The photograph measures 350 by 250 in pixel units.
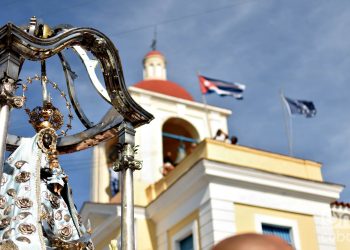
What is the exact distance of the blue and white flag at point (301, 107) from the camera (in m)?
16.6

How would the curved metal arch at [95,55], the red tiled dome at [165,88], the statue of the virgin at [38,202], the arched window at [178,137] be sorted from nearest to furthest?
1. the statue of the virgin at [38,202]
2. the curved metal arch at [95,55]
3. the arched window at [178,137]
4. the red tiled dome at [165,88]

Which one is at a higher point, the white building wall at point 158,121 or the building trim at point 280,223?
the white building wall at point 158,121

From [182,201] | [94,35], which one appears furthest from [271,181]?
[94,35]

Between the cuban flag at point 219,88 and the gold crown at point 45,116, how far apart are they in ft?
34.6

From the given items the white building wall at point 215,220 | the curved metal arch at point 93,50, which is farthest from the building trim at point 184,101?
the curved metal arch at point 93,50

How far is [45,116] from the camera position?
5.96 metres

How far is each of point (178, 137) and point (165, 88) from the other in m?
2.12

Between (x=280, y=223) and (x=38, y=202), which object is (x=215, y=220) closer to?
(x=280, y=223)

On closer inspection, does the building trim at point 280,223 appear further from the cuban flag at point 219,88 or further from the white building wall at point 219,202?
the cuban flag at point 219,88

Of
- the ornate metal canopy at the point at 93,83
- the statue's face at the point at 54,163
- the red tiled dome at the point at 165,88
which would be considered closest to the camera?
the ornate metal canopy at the point at 93,83

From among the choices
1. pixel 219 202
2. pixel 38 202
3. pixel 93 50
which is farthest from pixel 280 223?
pixel 38 202

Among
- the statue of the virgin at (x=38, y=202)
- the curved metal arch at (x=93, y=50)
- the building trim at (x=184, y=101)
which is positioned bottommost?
the statue of the virgin at (x=38, y=202)

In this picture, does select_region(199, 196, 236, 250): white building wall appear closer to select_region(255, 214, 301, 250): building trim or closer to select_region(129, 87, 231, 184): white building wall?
select_region(255, 214, 301, 250): building trim

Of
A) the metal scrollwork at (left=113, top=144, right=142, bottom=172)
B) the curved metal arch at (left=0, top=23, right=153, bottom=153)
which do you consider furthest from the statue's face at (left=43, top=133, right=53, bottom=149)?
the metal scrollwork at (left=113, top=144, right=142, bottom=172)
